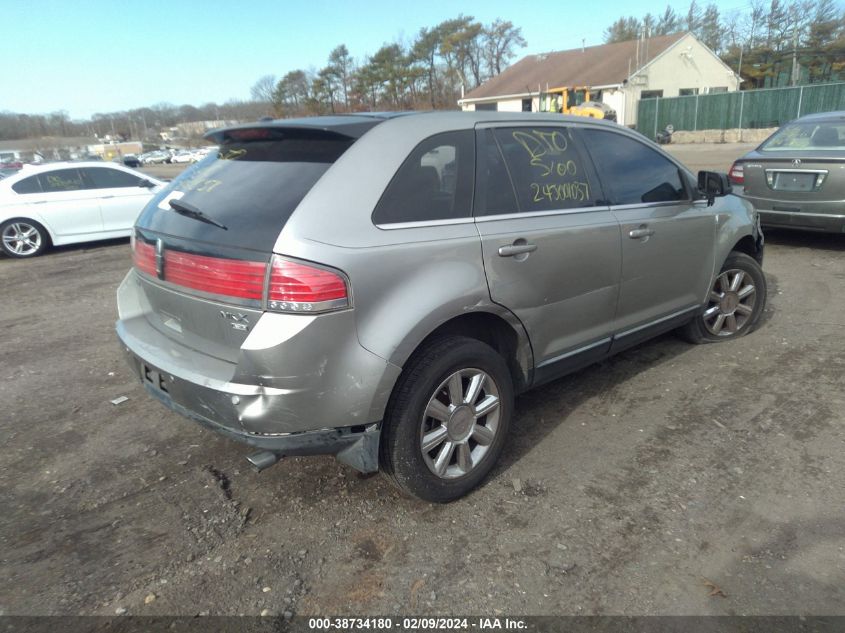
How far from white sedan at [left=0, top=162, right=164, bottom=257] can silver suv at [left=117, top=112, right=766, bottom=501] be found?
7.96m

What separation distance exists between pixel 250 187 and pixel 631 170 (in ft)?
7.89

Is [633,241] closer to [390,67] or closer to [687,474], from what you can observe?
[687,474]

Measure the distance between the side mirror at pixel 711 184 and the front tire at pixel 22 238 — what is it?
32.6ft

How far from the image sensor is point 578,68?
45.2m

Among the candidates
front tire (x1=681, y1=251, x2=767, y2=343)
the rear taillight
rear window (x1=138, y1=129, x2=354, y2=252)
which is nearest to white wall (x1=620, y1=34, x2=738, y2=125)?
front tire (x1=681, y1=251, x2=767, y2=343)

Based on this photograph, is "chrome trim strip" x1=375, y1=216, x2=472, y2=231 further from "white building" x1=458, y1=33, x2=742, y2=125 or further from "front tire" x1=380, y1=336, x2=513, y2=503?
"white building" x1=458, y1=33, x2=742, y2=125

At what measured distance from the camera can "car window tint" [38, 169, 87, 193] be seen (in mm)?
9789

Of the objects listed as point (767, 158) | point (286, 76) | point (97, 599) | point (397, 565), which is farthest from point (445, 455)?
point (286, 76)

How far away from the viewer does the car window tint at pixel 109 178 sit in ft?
33.3

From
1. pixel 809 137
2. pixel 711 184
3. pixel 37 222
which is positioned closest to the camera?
pixel 711 184

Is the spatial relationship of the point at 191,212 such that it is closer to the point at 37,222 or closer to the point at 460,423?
the point at 460,423

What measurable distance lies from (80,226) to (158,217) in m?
8.40

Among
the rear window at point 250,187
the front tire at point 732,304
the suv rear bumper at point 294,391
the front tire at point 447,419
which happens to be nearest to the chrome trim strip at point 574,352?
the front tire at point 447,419

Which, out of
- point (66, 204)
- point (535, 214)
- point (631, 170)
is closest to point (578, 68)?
point (66, 204)
